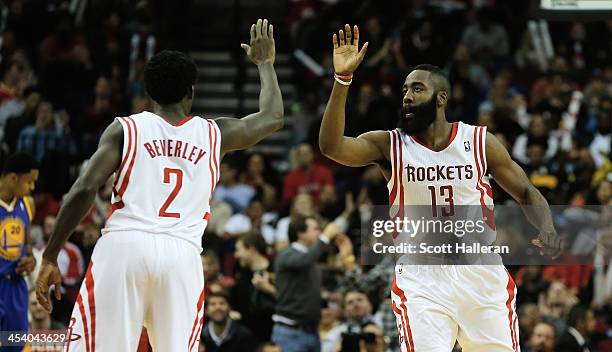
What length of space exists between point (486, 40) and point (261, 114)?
12.3m

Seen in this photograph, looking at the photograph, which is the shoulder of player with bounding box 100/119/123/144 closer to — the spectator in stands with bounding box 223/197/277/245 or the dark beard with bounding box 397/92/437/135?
the dark beard with bounding box 397/92/437/135

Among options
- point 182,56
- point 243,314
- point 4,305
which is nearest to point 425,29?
point 243,314

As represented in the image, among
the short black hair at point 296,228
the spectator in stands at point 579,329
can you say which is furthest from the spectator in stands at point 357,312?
the spectator in stands at point 579,329

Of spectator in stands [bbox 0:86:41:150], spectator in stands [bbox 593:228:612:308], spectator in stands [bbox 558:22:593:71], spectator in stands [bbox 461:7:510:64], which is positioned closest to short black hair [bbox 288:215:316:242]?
spectator in stands [bbox 593:228:612:308]

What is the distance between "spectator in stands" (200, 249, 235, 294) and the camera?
12.4 metres

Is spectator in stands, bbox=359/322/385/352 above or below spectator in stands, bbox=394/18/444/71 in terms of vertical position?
below

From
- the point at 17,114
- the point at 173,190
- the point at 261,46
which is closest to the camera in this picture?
the point at 173,190

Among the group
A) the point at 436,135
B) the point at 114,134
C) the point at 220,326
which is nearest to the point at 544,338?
the point at 220,326

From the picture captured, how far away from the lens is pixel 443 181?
24.7ft

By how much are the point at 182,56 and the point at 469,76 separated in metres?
11.7

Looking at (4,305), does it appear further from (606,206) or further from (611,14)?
(606,206)

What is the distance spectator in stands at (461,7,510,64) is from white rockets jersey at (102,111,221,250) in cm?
1268

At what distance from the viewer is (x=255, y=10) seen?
814 inches

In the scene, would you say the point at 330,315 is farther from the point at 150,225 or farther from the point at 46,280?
the point at 46,280
